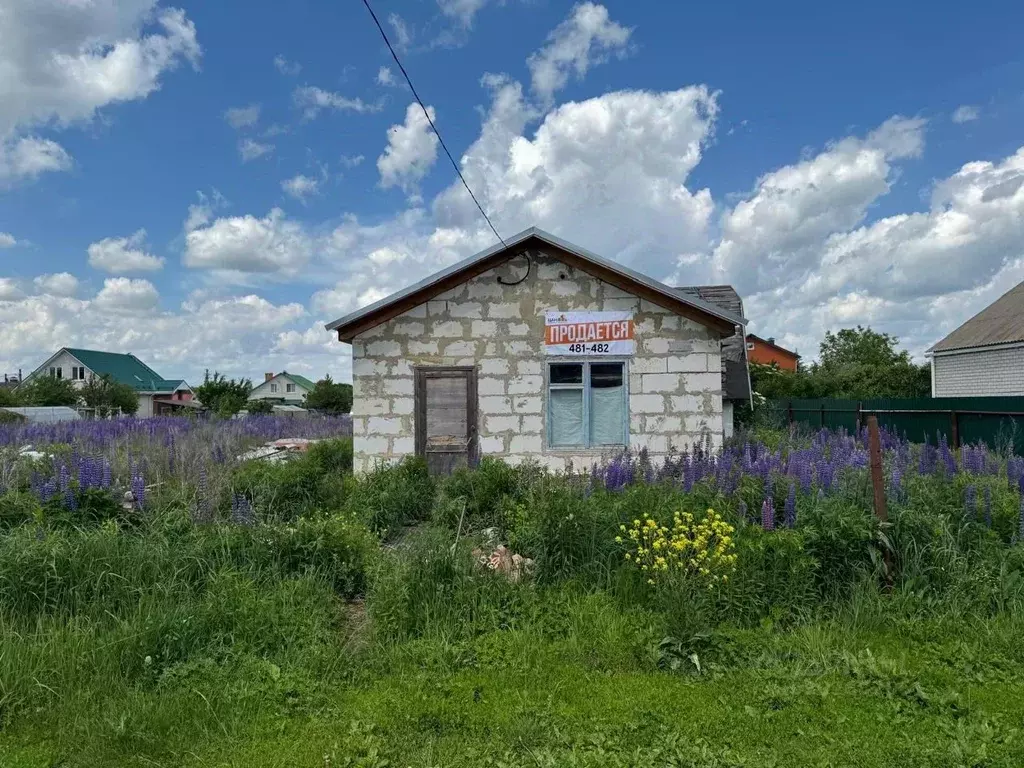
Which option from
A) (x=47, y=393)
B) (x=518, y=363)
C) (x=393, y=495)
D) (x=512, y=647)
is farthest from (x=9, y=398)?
(x=512, y=647)

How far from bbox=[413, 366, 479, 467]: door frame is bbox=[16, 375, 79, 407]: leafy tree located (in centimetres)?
3749

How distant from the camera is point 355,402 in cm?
1023

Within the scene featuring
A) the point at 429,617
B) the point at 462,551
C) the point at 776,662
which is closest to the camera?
the point at 776,662

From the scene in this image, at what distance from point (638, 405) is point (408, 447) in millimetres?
3728

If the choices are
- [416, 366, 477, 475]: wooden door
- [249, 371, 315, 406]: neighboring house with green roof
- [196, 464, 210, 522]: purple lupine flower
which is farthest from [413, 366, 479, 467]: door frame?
[249, 371, 315, 406]: neighboring house with green roof

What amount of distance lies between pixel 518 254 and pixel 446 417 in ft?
9.37

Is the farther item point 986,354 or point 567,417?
point 986,354

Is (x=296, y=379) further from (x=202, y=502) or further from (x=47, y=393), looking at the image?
(x=202, y=502)

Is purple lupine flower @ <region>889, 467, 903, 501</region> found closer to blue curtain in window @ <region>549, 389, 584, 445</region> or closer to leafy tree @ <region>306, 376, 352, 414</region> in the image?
blue curtain in window @ <region>549, 389, 584, 445</region>

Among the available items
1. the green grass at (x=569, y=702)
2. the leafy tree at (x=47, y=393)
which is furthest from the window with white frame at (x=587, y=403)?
the leafy tree at (x=47, y=393)

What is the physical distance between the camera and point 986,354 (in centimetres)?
2172

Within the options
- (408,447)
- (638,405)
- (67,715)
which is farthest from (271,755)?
(638,405)

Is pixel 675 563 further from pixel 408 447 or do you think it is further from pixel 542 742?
pixel 408 447

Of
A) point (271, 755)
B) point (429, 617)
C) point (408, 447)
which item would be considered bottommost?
point (271, 755)
